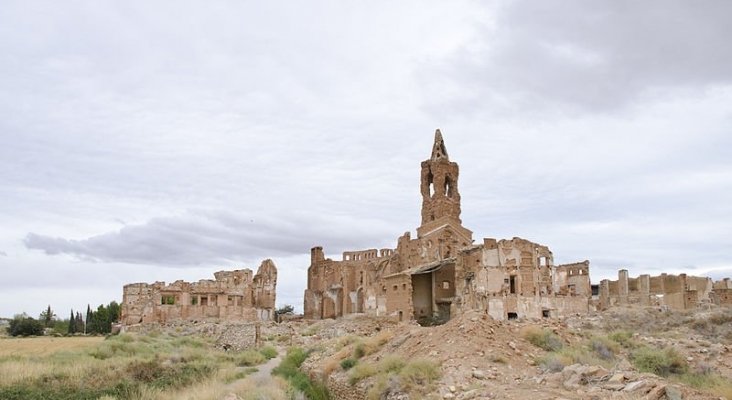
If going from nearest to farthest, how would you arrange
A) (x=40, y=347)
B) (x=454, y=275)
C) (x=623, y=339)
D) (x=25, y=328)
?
(x=623, y=339) → (x=40, y=347) → (x=454, y=275) → (x=25, y=328)

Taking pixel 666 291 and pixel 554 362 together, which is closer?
pixel 554 362

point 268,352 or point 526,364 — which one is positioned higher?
point 526,364

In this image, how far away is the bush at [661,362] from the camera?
18.5m

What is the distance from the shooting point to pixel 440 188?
59.8 m

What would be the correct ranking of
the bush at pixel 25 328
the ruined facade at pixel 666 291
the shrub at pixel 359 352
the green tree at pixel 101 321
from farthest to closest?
the green tree at pixel 101 321 → the bush at pixel 25 328 → the ruined facade at pixel 666 291 → the shrub at pixel 359 352

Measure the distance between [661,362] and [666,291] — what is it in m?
34.5

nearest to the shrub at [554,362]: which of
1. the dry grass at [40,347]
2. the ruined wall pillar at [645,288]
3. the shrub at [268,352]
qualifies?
the shrub at [268,352]

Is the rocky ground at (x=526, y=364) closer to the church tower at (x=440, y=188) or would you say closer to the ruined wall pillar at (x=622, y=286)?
the ruined wall pillar at (x=622, y=286)

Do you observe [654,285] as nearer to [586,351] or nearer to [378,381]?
[586,351]

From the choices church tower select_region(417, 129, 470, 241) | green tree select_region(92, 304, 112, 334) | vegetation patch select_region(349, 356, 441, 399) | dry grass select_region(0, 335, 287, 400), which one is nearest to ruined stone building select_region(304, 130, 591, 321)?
church tower select_region(417, 129, 470, 241)

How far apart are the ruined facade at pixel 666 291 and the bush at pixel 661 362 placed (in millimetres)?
28945

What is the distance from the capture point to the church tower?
58.5 m

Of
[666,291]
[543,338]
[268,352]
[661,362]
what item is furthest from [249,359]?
[666,291]

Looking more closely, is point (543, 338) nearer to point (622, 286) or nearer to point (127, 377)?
point (127, 377)
